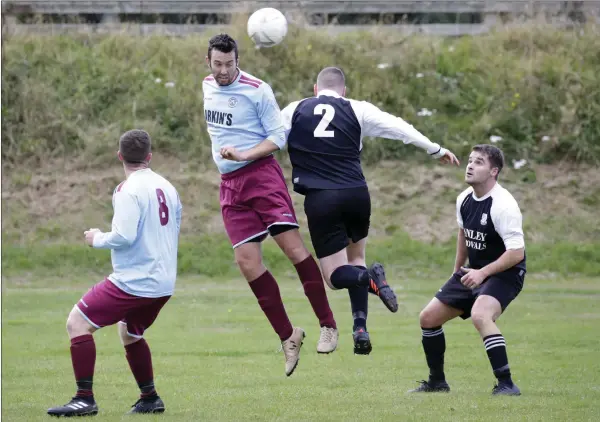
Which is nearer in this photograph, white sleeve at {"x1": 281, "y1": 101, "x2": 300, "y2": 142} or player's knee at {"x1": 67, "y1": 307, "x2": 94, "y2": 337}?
player's knee at {"x1": 67, "y1": 307, "x2": 94, "y2": 337}

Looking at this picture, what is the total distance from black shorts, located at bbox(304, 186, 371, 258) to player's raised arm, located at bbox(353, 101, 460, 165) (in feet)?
1.60

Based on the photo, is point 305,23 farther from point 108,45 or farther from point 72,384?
point 72,384

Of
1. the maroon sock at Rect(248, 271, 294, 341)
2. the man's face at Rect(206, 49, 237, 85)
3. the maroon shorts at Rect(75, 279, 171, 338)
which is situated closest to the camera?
the maroon shorts at Rect(75, 279, 171, 338)

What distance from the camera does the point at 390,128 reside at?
26.1 feet

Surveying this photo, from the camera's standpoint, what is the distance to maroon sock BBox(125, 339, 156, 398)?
7.95m

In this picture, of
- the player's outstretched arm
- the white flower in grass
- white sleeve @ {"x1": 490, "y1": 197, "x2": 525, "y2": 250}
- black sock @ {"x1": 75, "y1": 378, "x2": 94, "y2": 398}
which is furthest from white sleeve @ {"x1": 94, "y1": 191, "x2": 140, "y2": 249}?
the white flower in grass

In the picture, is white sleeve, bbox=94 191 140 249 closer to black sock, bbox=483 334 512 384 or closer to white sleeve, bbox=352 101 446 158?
white sleeve, bbox=352 101 446 158

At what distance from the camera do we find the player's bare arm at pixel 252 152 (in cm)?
750

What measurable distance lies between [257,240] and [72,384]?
2792 millimetres

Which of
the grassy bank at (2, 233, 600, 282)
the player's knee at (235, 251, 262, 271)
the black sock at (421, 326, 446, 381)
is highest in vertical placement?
the player's knee at (235, 251, 262, 271)

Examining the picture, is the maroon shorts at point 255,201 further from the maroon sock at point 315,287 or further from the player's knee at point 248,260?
the maroon sock at point 315,287

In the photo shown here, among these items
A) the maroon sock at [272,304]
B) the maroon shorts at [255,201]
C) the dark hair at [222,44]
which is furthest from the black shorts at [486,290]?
the dark hair at [222,44]

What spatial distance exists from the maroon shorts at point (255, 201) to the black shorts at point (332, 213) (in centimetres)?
18

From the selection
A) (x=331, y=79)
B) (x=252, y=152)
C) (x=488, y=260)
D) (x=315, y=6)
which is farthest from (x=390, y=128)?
(x=315, y=6)
